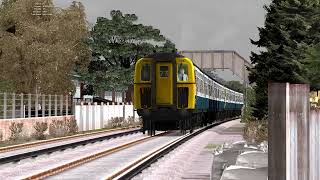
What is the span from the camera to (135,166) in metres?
14.7

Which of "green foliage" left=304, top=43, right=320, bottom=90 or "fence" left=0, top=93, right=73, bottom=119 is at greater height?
"green foliage" left=304, top=43, right=320, bottom=90

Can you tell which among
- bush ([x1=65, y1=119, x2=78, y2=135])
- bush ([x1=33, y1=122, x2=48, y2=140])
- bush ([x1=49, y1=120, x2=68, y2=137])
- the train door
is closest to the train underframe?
the train door

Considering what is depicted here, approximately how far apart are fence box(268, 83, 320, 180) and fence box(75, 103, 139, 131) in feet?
120

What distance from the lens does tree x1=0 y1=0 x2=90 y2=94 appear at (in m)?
51.3

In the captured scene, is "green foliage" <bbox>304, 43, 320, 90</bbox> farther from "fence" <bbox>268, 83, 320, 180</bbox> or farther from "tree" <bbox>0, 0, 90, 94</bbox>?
"tree" <bbox>0, 0, 90, 94</bbox>

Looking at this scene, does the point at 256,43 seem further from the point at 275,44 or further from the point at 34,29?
the point at 34,29

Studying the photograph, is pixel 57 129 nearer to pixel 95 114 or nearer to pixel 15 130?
pixel 15 130

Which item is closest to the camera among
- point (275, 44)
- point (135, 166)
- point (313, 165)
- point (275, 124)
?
point (275, 124)

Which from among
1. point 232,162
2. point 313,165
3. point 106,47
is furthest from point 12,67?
point 313,165

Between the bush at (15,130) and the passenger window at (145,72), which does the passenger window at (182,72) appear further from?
the bush at (15,130)

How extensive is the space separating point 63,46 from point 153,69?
87.6 feet

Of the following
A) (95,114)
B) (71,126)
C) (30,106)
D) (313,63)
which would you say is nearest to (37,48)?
(95,114)

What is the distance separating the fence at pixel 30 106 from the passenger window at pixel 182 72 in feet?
26.8

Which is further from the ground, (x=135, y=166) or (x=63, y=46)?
(x=63, y=46)
